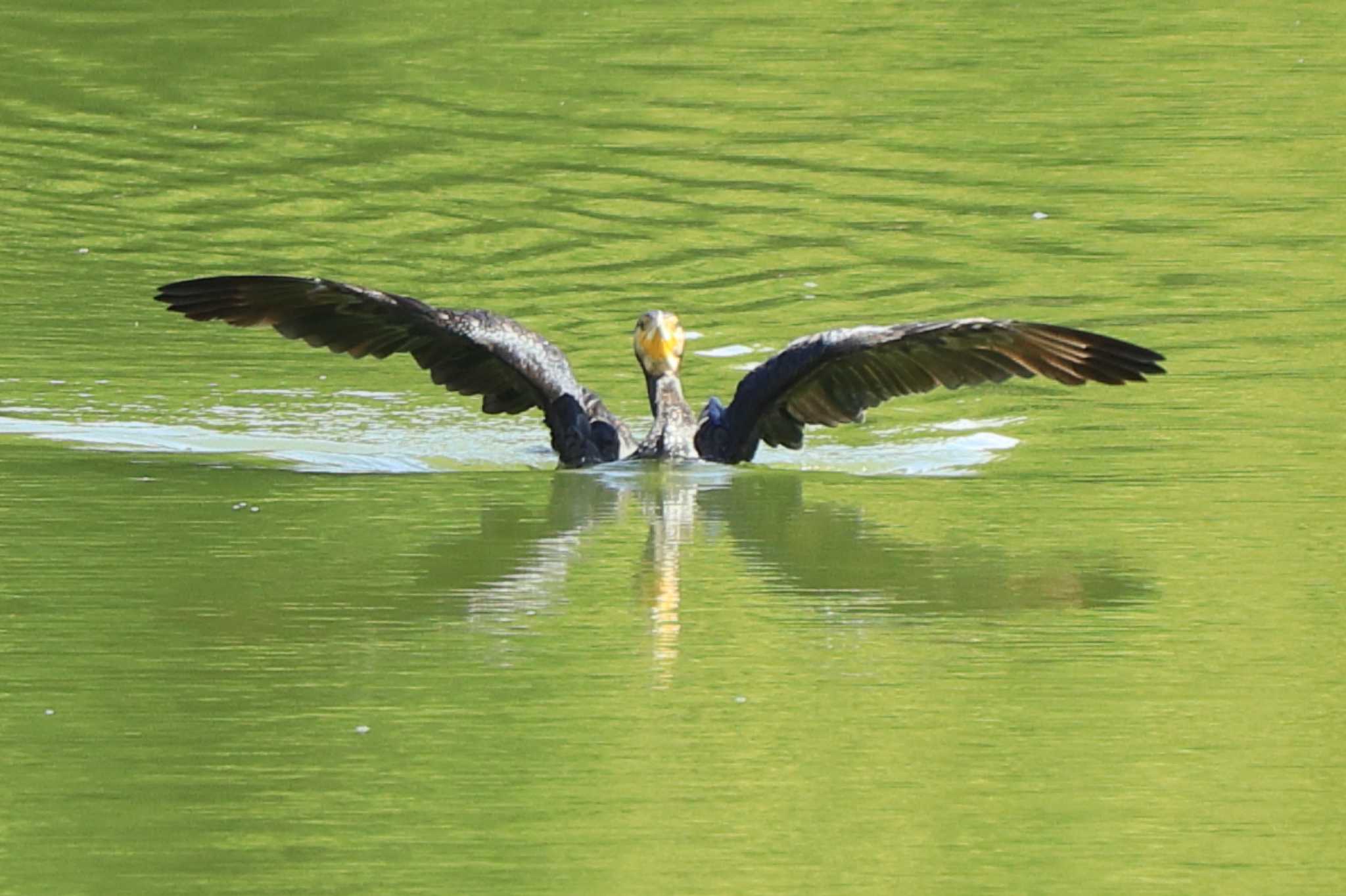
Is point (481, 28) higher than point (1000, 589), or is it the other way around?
point (481, 28)

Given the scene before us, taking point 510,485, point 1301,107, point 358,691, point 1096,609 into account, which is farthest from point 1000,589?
point 1301,107

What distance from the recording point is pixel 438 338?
1165 centimetres

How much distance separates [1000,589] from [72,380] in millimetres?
5865

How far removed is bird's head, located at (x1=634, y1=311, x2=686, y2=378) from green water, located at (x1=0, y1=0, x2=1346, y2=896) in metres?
0.68

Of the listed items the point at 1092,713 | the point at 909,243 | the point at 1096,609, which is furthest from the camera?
the point at 909,243

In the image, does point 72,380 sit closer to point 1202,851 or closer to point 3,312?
point 3,312

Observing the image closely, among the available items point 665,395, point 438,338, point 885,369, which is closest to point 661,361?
point 665,395

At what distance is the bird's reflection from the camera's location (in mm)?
8703

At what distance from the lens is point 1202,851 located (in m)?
6.10

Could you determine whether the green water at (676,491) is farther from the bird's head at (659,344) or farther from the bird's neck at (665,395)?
the bird's head at (659,344)

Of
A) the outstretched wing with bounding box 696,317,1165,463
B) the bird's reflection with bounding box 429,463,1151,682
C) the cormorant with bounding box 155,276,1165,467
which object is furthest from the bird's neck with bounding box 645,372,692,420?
the bird's reflection with bounding box 429,463,1151,682

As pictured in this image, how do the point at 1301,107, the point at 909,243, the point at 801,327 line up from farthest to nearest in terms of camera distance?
1. the point at 1301,107
2. the point at 909,243
3. the point at 801,327

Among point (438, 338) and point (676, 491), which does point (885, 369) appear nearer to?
point (676, 491)

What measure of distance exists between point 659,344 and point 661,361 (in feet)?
0.24
